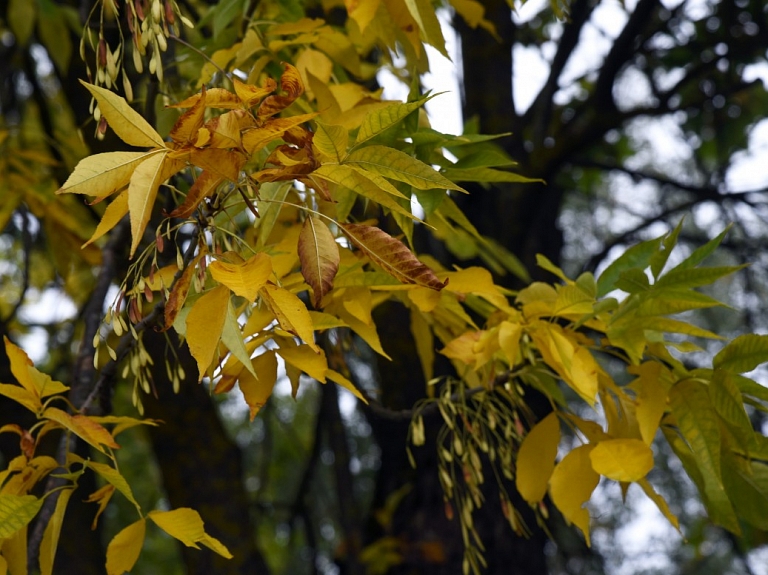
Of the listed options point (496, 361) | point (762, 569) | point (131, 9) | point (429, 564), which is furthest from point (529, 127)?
point (762, 569)

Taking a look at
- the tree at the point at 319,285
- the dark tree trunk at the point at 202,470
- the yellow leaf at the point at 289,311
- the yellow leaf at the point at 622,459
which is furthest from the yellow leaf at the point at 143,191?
the dark tree trunk at the point at 202,470

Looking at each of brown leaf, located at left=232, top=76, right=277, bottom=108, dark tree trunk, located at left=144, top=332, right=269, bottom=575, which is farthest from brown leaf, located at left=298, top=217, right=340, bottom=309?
dark tree trunk, located at left=144, top=332, right=269, bottom=575

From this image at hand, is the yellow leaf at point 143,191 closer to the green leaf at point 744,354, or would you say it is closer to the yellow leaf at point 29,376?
the yellow leaf at point 29,376

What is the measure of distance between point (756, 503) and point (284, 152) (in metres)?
0.62

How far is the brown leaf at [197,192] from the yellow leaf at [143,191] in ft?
0.08

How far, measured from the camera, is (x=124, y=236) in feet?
4.57

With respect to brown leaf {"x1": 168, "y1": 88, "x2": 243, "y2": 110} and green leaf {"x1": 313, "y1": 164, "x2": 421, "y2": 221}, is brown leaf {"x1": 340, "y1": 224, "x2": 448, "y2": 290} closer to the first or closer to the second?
green leaf {"x1": 313, "y1": 164, "x2": 421, "y2": 221}

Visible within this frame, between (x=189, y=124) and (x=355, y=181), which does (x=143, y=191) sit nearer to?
(x=189, y=124)

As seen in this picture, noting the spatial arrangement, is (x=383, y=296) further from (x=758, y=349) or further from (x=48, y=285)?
(x=48, y=285)

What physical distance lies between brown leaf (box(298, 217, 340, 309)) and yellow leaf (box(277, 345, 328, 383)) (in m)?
0.08

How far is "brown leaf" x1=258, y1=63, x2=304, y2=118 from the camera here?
66cm

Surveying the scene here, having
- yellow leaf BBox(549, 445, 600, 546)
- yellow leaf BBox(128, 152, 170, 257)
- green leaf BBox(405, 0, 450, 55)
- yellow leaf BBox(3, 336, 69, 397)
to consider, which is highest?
green leaf BBox(405, 0, 450, 55)

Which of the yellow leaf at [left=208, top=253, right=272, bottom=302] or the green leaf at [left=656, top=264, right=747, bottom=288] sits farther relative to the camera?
the green leaf at [left=656, top=264, right=747, bottom=288]

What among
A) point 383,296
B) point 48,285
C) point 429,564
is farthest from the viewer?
point 48,285
